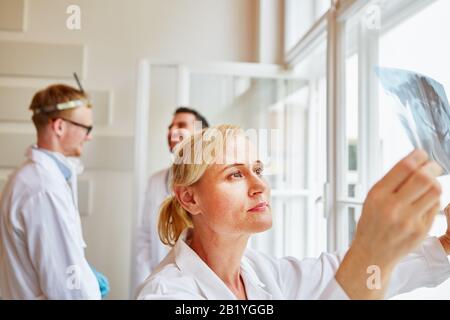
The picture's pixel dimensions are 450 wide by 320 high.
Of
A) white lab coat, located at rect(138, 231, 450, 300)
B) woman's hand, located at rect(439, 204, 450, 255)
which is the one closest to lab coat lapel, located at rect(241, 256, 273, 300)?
white lab coat, located at rect(138, 231, 450, 300)

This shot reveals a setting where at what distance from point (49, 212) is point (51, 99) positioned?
15cm

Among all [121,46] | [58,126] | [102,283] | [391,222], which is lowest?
[102,283]

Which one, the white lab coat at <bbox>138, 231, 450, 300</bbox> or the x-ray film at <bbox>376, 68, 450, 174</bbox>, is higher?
the x-ray film at <bbox>376, 68, 450, 174</bbox>

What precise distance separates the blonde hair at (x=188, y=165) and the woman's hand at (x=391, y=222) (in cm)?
18

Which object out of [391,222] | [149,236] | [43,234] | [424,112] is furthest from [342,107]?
[43,234]

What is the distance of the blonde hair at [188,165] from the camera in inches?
17.4

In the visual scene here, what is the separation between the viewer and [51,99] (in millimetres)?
538

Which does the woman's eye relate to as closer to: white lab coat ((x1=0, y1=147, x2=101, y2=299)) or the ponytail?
the ponytail

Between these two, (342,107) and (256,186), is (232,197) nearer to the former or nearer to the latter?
(256,186)

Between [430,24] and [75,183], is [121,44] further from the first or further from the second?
[430,24]

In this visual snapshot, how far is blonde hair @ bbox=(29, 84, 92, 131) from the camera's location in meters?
0.54

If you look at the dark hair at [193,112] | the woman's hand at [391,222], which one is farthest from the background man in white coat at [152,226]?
the woman's hand at [391,222]

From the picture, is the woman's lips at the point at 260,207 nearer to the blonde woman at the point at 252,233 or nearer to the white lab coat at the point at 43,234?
the blonde woman at the point at 252,233
